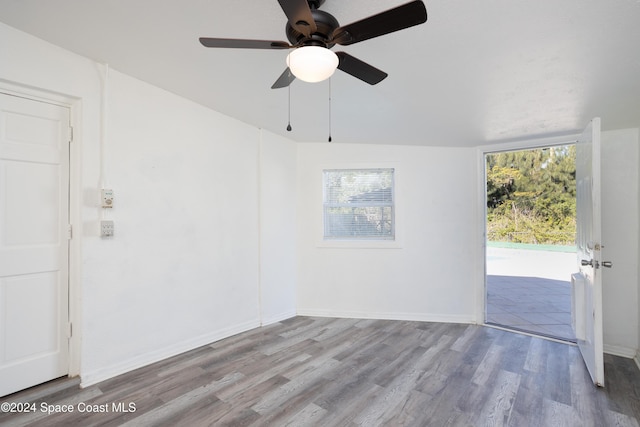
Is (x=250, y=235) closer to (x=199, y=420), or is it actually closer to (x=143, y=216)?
(x=143, y=216)

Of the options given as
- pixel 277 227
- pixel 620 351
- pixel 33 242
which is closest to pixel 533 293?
pixel 620 351

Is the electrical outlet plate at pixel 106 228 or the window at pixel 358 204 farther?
the window at pixel 358 204

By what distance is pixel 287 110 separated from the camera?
9.14 feet

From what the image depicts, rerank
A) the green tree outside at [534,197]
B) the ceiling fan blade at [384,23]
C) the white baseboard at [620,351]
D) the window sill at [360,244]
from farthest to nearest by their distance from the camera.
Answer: the green tree outside at [534,197]
the window sill at [360,244]
the white baseboard at [620,351]
the ceiling fan blade at [384,23]

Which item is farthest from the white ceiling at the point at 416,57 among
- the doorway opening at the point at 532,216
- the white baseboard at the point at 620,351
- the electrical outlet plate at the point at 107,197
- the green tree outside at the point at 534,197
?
the green tree outside at the point at 534,197

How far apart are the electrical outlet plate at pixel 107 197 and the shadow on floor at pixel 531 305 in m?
4.12

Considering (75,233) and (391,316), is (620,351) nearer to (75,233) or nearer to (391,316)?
(391,316)

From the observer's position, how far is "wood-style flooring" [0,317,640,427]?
182 cm

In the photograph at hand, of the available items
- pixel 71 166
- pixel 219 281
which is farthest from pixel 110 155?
pixel 219 281

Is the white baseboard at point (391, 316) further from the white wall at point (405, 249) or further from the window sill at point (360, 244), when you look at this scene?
the window sill at point (360, 244)

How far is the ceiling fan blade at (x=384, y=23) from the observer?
3.43 feet

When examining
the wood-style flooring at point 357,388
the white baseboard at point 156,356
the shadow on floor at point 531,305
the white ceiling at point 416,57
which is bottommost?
the shadow on floor at point 531,305

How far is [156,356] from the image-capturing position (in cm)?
248

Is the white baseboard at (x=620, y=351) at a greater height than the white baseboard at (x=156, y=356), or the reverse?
the white baseboard at (x=156, y=356)
